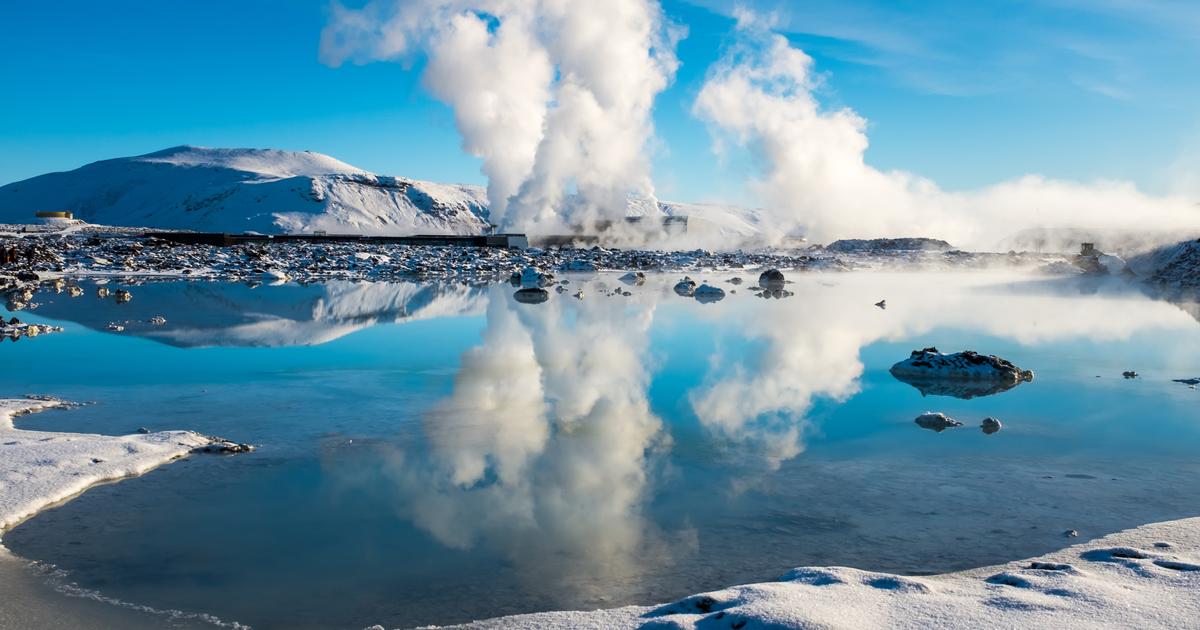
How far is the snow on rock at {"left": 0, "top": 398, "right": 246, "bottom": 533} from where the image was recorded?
570 cm

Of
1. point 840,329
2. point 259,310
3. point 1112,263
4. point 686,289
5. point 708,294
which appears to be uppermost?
point 1112,263

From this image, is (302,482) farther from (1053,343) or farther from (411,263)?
(411,263)

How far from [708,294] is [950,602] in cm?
2237

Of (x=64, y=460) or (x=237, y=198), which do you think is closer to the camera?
(x=64, y=460)

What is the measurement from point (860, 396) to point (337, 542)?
6.73m

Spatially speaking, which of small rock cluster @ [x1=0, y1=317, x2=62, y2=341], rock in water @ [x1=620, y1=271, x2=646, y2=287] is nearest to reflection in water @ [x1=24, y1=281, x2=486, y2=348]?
small rock cluster @ [x1=0, y1=317, x2=62, y2=341]

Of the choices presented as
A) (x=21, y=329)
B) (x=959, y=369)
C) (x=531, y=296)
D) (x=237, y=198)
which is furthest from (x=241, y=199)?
(x=959, y=369)

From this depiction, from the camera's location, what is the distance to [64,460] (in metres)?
6.46

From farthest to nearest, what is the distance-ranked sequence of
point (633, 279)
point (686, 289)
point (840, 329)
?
point (633, 279) → point (686, 289) → point (840, 329)

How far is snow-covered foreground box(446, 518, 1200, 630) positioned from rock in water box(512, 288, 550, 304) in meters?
18.8

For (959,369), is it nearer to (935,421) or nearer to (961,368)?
(961,368)

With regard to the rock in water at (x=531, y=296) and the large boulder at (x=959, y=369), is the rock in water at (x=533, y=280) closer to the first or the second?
the rock in water at (x=531, y=296)

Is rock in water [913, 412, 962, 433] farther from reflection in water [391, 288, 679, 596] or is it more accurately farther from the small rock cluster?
the small rock cluster

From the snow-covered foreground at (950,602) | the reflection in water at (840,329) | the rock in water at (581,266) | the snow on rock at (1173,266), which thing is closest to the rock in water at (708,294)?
the reflection in water at (840,329)
